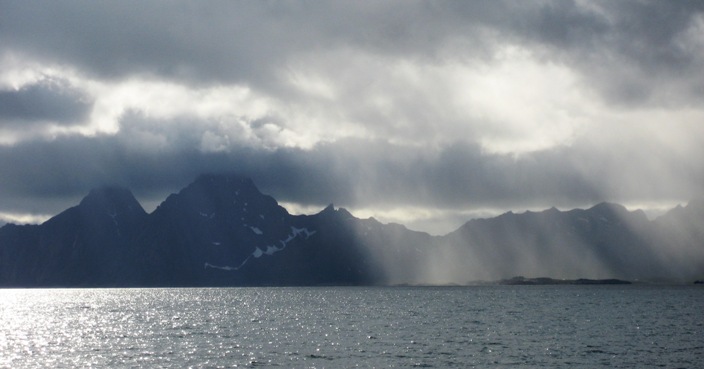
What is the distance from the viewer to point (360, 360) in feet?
315

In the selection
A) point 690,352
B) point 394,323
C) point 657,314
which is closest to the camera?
point 690,352

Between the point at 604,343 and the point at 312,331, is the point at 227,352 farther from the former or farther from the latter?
the point at 604,343

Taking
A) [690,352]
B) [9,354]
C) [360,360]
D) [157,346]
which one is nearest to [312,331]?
[157,346]

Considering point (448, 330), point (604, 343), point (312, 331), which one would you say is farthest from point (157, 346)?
point (604, 343)

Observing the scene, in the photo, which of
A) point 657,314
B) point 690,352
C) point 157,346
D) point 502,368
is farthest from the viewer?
point 657,314

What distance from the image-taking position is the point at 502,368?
293ft

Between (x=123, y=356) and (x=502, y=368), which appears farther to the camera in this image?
(x=123, y=356)

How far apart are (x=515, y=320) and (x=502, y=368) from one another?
250 feet

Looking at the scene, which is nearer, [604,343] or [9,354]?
[9,354]

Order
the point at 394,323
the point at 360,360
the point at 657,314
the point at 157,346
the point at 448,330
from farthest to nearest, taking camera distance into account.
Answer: the point at 657,314
the point at 394,323
the point at 448,330
the point at 157,346
the point at 360,360

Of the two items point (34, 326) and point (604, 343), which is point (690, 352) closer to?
point (604, 343)

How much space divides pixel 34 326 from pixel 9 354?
59638mm

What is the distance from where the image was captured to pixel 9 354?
106 m

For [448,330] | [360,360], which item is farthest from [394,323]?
[360,360]
